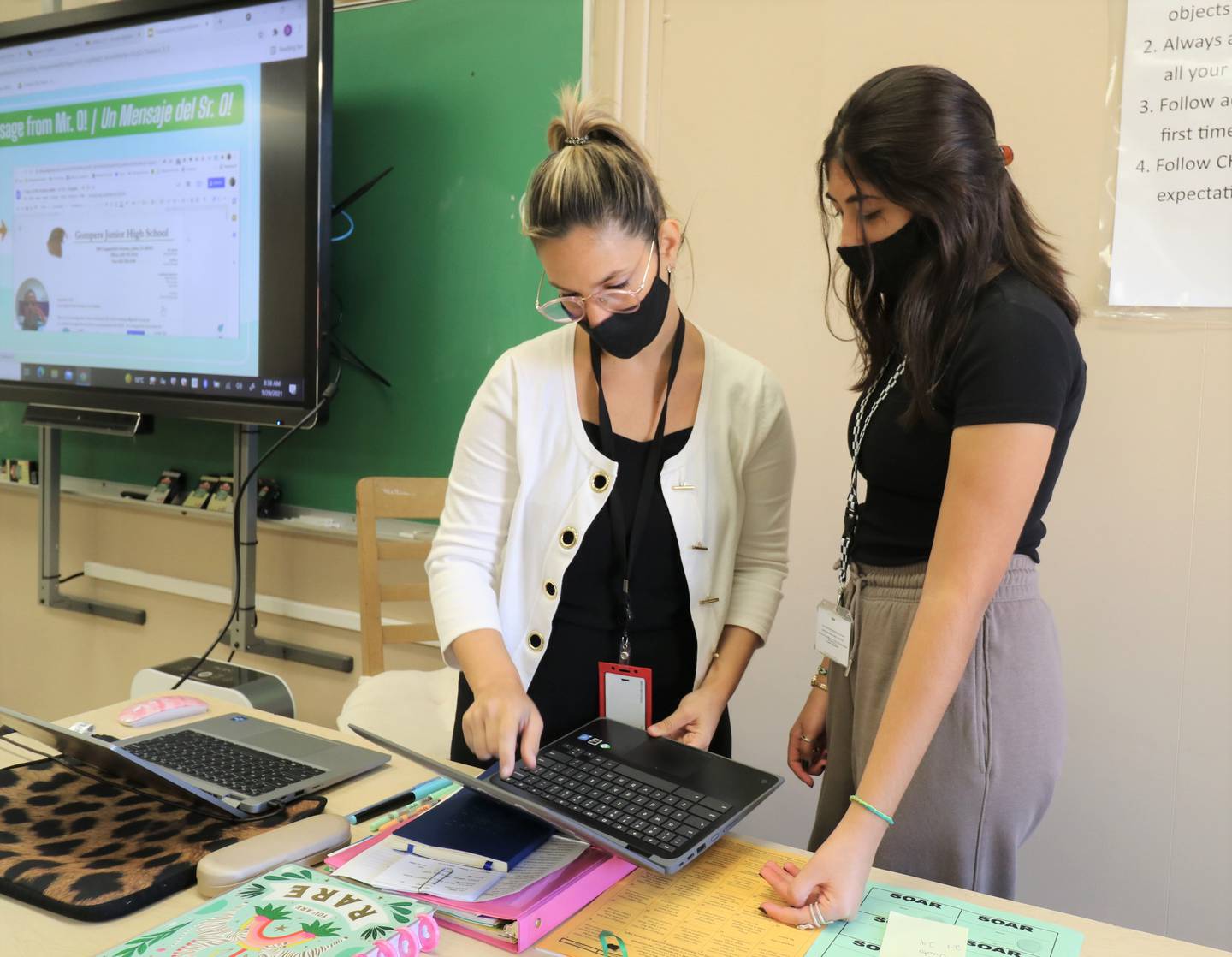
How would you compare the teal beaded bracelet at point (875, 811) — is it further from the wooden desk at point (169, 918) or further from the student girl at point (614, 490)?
the student girl at point (614, 490)

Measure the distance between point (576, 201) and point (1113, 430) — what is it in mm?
1158

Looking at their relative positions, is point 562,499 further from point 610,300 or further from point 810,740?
point 810,740

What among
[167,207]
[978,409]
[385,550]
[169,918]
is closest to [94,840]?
[169,918]

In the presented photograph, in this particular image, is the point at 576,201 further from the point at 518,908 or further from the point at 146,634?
the point at 146,634

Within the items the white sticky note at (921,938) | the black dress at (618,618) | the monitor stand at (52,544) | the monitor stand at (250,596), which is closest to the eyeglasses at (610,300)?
the black dress at (618,618)

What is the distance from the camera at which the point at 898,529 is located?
1.18 metres

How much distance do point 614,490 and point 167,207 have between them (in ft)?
6.31

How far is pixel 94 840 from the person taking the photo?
1.04 m

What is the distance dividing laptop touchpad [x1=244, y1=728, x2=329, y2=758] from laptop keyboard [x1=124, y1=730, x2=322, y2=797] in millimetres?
24

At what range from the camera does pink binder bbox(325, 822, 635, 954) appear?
2.89 ft

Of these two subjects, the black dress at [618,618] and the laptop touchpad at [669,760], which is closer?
the laptop touchpad at [669,760]

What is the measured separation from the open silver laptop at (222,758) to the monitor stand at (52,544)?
1.99 meters

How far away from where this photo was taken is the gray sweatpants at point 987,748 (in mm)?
1119

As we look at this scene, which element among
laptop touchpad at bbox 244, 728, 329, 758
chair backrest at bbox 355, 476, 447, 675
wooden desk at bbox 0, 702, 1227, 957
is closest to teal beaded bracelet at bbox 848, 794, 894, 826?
wooden desk at bbox 0, 702, 1227, 957
